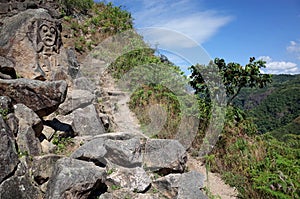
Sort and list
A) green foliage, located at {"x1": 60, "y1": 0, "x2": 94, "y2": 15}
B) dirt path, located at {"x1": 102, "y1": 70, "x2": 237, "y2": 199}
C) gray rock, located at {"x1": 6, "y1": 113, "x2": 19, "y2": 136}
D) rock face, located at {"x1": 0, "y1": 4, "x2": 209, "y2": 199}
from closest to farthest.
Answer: rock face, located at {"x1": 0, "y1": 4, "x2": 209, "y2": 199}, gray rock, located at {"x1": 6, "y1": 113, "x2": 19, "y2": 136}, dirt path, located at {"x1": 102, "y1": 70, "x2": 237, "y2": 199}, green foliage, located at {"x1": 60, "y1": 0, "x2": 94, "y2": 15}

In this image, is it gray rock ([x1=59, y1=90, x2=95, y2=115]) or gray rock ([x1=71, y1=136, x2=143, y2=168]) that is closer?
gray rock ([x1=71, y1=136, x2=143, y2=168])

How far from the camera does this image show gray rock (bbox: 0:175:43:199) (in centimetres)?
325

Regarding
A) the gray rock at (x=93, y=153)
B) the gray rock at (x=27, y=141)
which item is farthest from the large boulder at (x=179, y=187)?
the gray rock at (x=27, y=141)

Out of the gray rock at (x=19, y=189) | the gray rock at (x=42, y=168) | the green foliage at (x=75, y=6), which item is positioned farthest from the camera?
the green foliage at (x=75, y=6)

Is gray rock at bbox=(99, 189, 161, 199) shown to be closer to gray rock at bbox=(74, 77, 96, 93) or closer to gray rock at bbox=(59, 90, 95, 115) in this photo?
gray rock at bbox=(59, 90, 95, 115)

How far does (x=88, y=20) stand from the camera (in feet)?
52.9

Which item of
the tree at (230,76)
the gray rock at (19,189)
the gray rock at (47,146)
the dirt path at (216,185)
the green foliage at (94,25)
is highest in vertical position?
the green foliage at (94,25)

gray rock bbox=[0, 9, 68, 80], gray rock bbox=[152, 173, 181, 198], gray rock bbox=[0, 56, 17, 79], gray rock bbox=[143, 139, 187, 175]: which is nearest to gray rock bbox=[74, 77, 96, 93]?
gray rock bbox=[0, 9, 68, 80]

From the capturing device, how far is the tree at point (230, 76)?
722cm

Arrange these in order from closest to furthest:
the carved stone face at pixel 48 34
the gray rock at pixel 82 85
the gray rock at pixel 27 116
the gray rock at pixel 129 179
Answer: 1. the gray rock at pixel 129 179
2. the gray rock at pixel 27 116
3. the carved stone face at pixel 48 34
4. the gray rock at pixel 82 85

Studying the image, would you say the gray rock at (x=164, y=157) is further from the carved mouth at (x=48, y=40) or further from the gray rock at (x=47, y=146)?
the carved mouth at (x=48, y=40)

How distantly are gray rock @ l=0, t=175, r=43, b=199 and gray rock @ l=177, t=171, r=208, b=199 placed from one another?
2.13 metres

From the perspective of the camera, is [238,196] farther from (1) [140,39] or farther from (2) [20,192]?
(1) [140,39]

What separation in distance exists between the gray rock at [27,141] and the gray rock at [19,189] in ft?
1.97
